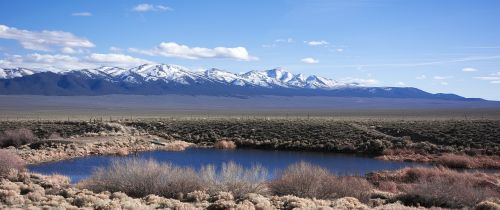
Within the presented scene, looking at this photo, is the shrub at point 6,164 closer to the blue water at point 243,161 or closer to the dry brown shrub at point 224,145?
the blue water at point 243,161

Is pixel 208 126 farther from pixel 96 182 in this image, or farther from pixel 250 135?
pixel 96 182

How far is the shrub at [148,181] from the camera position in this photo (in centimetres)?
2359

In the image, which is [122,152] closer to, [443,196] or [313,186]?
[313,186]

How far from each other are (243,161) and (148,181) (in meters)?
20.6

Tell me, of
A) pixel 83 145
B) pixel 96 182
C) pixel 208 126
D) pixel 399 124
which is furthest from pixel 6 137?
pixel 399 124

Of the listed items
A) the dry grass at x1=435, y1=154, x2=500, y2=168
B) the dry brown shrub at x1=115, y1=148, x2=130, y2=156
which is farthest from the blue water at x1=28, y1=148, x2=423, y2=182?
the dry grass at x1=435, y1=154, x2=500, y2=168

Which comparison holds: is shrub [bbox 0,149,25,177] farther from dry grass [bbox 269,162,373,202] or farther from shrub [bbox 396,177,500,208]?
shrub [bbox 396,177,500,208]

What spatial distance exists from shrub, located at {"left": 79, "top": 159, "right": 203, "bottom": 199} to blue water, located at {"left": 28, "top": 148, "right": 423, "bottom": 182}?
8.99 m

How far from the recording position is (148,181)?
23.8 metres

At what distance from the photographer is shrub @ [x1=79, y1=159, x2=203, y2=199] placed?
23.6 m

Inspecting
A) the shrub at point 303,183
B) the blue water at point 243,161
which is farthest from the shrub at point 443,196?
the blue water at point 243,161

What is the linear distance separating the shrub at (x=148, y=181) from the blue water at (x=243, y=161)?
899 centimetres

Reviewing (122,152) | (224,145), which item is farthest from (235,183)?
(224,145)

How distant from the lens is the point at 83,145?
1965 inches
